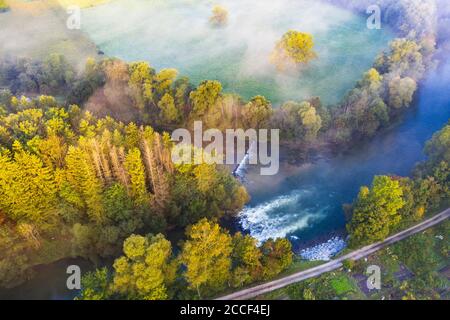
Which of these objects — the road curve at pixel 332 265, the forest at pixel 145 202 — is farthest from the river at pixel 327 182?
the road curve at pixel 332 265

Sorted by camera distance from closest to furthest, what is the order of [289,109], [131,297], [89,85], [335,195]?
[131,297] < [335,195] < [289,109] < [89,85]

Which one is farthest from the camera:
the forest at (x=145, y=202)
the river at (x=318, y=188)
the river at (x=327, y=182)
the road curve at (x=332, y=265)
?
the river at (x=327, y=182)

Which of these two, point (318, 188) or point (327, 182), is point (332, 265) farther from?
point (327, 182)

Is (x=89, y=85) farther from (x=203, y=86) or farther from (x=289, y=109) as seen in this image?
(x=289, y=109)

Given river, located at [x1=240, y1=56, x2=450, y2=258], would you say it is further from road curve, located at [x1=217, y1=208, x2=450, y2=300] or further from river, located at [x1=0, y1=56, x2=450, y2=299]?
road curve, located at [x1=217, y1=208, x2=450, y2=300]

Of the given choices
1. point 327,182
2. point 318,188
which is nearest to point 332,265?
point 318,188

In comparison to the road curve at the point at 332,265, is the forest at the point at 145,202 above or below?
above

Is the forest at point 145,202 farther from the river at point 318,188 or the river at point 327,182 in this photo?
the river at point 327,182
